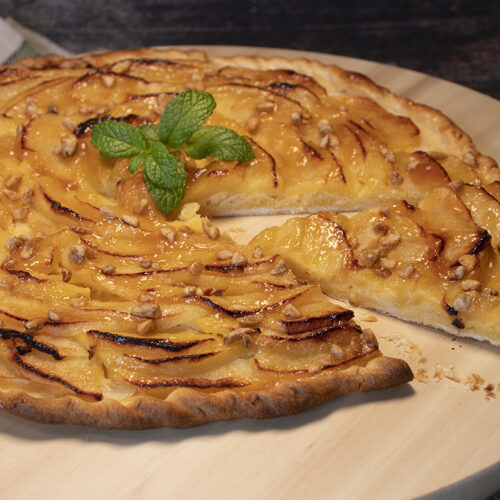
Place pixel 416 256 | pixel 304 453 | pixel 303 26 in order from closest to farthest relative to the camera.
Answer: pixel 304 453, pixel 416 256, pixel 303 26

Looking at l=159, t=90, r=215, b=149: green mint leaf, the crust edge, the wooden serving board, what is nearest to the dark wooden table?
l=159, t=90, r=215, b=149: green mint leaf

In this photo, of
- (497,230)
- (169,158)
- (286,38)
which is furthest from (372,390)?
(286,38)

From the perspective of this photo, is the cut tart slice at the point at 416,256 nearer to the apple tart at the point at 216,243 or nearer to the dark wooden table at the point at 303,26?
the apple tart at the point at 216,243

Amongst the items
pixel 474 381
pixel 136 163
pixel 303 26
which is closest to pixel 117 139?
pixel 136 163

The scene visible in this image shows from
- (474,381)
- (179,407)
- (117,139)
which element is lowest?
(179,407)

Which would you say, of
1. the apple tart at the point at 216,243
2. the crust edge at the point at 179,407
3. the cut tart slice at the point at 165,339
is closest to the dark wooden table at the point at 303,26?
the apple tart at the point at 216,243

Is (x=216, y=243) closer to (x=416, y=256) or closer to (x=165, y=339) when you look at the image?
(x=165, y=339)

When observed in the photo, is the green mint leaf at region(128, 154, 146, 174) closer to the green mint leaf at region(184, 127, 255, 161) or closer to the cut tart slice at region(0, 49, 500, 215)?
the cut tart slice at region(0, 49, 500, 215)
